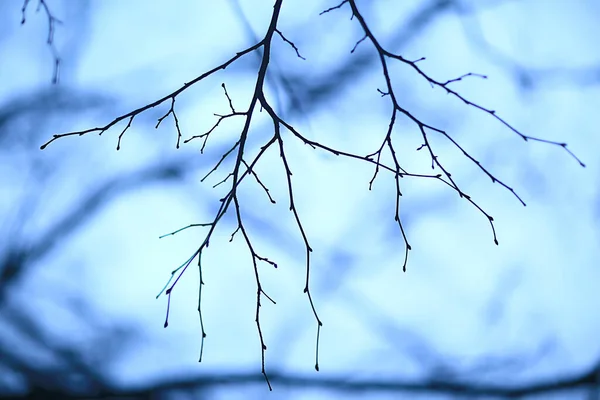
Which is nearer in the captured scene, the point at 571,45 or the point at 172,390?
the point at 571,45

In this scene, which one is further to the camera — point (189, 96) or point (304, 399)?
point (304, 399)

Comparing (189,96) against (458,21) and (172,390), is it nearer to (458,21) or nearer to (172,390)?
(458,21)

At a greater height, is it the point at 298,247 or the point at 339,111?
the point at 339,111

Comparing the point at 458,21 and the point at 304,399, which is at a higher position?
the point at 458,21

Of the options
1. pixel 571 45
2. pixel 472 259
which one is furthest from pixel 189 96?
pixel 571 45

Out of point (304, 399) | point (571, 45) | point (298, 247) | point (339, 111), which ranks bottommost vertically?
point (304, 399)

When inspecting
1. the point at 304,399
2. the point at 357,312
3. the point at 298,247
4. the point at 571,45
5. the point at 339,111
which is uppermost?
the point at 571,45

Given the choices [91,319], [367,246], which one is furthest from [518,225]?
[91,319]

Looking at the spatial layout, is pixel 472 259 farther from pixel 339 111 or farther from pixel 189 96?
pixel 189 96

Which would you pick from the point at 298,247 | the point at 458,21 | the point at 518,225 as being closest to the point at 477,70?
the point at 458,21
